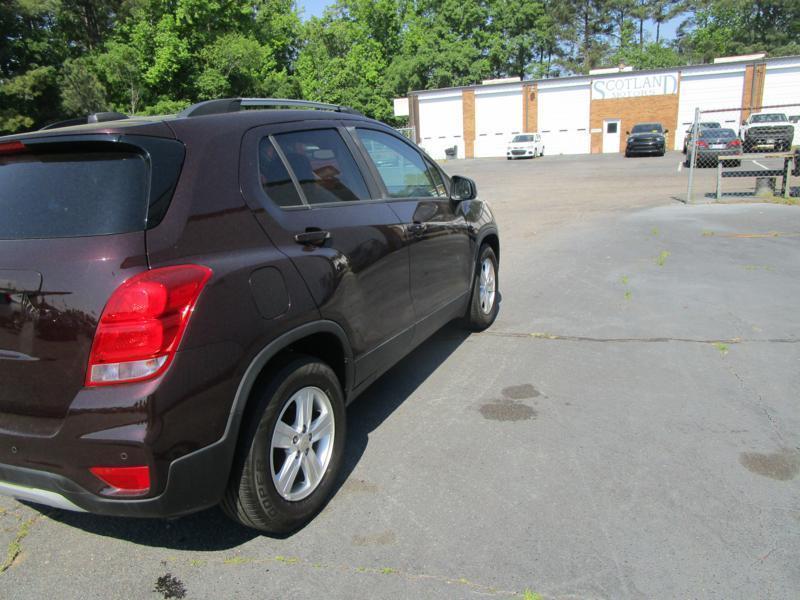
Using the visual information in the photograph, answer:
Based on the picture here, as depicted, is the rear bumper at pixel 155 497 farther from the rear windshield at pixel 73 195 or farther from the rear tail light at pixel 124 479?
the rear windshield at pixel 73 195

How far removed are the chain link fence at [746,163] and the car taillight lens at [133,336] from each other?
12779 mm

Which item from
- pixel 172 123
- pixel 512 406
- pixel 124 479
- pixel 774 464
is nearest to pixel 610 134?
pixel 512 406

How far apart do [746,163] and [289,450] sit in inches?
1163

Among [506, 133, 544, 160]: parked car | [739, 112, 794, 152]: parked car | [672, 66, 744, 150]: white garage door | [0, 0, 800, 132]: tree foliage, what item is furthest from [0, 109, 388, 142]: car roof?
[672, 66, 744, 150]: white garage door

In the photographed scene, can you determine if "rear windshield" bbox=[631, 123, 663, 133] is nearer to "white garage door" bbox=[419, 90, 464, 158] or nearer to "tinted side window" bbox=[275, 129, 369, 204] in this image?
"white garage door" bbox=[419, 90, 464, 158]

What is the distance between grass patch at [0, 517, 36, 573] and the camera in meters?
2.66

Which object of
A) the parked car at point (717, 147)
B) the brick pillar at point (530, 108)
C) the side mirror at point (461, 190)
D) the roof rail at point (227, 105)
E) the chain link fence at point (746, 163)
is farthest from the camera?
the brick pillar at point (530, 108)

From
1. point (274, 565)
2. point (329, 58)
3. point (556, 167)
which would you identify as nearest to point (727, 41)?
point (329, 58)

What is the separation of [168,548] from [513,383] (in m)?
2.58

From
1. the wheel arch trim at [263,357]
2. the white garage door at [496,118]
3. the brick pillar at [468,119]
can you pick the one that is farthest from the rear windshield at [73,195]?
the brick pillar at [468,119]

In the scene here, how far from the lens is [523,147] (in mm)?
39000

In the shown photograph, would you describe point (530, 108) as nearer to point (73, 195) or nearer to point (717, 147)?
point (717, 147)

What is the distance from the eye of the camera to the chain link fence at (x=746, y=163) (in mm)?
13945

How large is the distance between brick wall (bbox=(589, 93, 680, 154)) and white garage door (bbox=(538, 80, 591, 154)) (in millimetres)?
610
